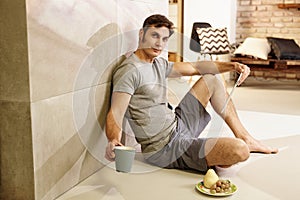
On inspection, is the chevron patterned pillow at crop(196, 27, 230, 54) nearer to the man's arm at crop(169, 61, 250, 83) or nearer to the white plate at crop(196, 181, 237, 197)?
the man's arm at crop(169, 61, 250, 83)

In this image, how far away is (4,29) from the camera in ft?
6.09

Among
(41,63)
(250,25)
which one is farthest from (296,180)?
(250,25)

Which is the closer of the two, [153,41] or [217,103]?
[153,41]

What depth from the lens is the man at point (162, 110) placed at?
2.41 metres

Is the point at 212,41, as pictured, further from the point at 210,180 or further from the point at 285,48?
the point at 210,180

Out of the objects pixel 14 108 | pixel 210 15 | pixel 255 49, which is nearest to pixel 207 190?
pixel 14 108

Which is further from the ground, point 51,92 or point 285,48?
point 285,48

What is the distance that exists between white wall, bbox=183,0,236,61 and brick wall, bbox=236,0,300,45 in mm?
157

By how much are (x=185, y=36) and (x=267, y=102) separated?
295cm

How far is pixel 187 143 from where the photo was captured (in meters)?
→ 2.49

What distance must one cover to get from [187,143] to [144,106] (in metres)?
0.35

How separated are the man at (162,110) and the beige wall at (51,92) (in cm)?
16

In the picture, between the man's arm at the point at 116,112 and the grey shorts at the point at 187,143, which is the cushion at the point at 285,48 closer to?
the grey shorts at the point at 187,143

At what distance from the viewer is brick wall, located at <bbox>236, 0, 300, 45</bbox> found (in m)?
6.88
